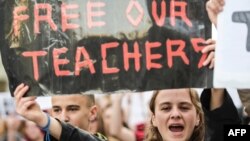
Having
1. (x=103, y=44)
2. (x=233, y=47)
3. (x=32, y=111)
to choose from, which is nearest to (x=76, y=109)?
(x=32, y=111)

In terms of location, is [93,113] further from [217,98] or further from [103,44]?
[217,98]

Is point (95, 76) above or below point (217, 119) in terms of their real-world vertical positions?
above

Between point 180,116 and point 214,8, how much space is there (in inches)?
27.4

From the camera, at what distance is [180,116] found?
384 cm

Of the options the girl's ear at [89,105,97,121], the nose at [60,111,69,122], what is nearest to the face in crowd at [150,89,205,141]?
the girl's ear at [89,105,97,121]

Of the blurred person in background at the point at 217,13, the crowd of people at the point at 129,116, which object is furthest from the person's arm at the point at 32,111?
the blurred person in background at the point at 217,13

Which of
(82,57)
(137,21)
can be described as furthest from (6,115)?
(137,21)

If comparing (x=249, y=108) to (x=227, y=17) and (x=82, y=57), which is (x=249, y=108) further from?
(x=82, y=57)

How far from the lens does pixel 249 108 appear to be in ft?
12.5

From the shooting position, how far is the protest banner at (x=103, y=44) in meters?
3.88

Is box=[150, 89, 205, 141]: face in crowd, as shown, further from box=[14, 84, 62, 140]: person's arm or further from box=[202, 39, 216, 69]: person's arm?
box=[14, 84, 62, 140]: person's arm

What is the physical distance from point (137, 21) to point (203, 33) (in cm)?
42

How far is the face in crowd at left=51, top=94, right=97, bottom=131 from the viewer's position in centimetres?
400

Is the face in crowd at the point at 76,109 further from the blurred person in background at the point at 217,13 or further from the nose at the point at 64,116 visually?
the blurred person in background at the point at 217,13
